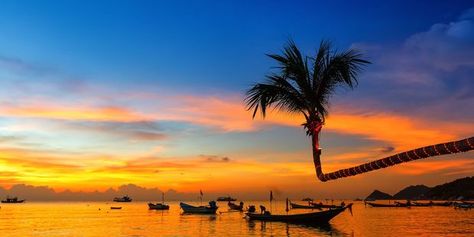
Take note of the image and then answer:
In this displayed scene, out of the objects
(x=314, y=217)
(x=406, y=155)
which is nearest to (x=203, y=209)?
(x=314, y=217)

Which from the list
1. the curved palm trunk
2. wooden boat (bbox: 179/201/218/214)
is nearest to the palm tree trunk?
the curved palm trunk

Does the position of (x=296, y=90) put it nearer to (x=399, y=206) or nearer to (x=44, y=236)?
(x=44, y=236)

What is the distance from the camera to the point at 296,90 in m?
6.84

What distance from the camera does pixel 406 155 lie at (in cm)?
448

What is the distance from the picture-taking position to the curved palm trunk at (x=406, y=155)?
12.4 feet

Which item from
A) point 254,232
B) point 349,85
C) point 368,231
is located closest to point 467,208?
point 368,231

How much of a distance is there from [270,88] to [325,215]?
63.5 metres

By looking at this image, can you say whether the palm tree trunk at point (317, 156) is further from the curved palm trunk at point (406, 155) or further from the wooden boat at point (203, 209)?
the wooden boat at point (203, 209)

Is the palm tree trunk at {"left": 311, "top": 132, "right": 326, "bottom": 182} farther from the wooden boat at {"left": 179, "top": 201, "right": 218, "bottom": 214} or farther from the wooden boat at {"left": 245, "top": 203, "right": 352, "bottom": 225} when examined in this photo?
the wooden boat at {"left": 179, "top": 201, "right": 218, "bottom": 214}

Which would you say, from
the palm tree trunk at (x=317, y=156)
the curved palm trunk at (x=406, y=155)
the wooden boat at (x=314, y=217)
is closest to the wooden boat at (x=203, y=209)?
the wooden boat at (x=314, y=217)

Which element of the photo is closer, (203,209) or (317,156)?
(317,156)

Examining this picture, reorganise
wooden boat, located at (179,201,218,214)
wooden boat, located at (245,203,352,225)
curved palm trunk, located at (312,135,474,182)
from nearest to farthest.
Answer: curved palm trunk, located at (312,135,474,182) < wooden boat, located at (245,203,352,225) < wooden boat, located at (179,201,218,214)

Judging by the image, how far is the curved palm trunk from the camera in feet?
12.4

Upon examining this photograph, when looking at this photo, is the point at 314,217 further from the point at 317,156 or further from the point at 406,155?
the point at 406,155
